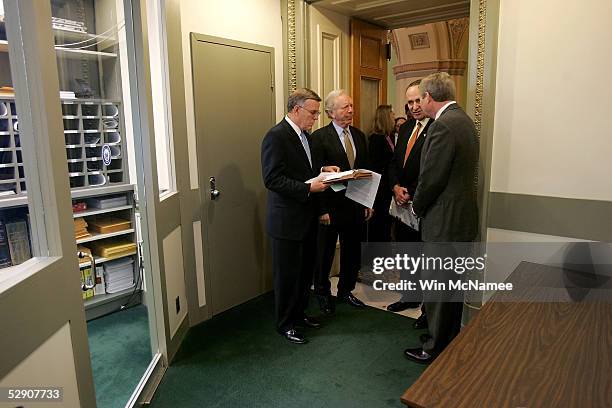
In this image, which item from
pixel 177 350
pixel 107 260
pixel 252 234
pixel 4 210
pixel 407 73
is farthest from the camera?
pixel 407 73

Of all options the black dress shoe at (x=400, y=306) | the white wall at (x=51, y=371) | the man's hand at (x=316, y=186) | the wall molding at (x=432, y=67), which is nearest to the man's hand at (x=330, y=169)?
the man's hand at (x=316, y=186)

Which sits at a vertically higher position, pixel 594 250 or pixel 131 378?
pixel 594 250

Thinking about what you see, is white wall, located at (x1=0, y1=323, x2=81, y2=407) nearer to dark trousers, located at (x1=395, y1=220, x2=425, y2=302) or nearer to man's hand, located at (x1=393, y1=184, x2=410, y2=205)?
man's hand, located at (x1=393, y1=184, x2=410, y2=205)

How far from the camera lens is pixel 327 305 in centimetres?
316

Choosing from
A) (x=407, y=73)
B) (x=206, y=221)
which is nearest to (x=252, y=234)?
(x=206, y=221)

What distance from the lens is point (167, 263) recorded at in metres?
2.50

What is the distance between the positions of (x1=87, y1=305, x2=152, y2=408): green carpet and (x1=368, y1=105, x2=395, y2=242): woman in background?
1970mm

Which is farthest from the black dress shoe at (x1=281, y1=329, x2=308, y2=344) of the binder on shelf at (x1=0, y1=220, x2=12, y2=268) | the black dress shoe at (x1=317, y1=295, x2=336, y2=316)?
the binder on shelf at (x1=0, y1=220, x2=12, y2=268)

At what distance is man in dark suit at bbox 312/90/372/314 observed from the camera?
2.99 meters

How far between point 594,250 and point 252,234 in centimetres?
222

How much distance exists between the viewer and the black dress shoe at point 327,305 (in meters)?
3.14

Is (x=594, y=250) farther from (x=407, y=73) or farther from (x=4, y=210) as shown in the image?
(x=407, y=73)

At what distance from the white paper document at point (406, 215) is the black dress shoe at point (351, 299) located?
2.31ft

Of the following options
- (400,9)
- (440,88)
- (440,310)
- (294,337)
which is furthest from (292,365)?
(400,9)
